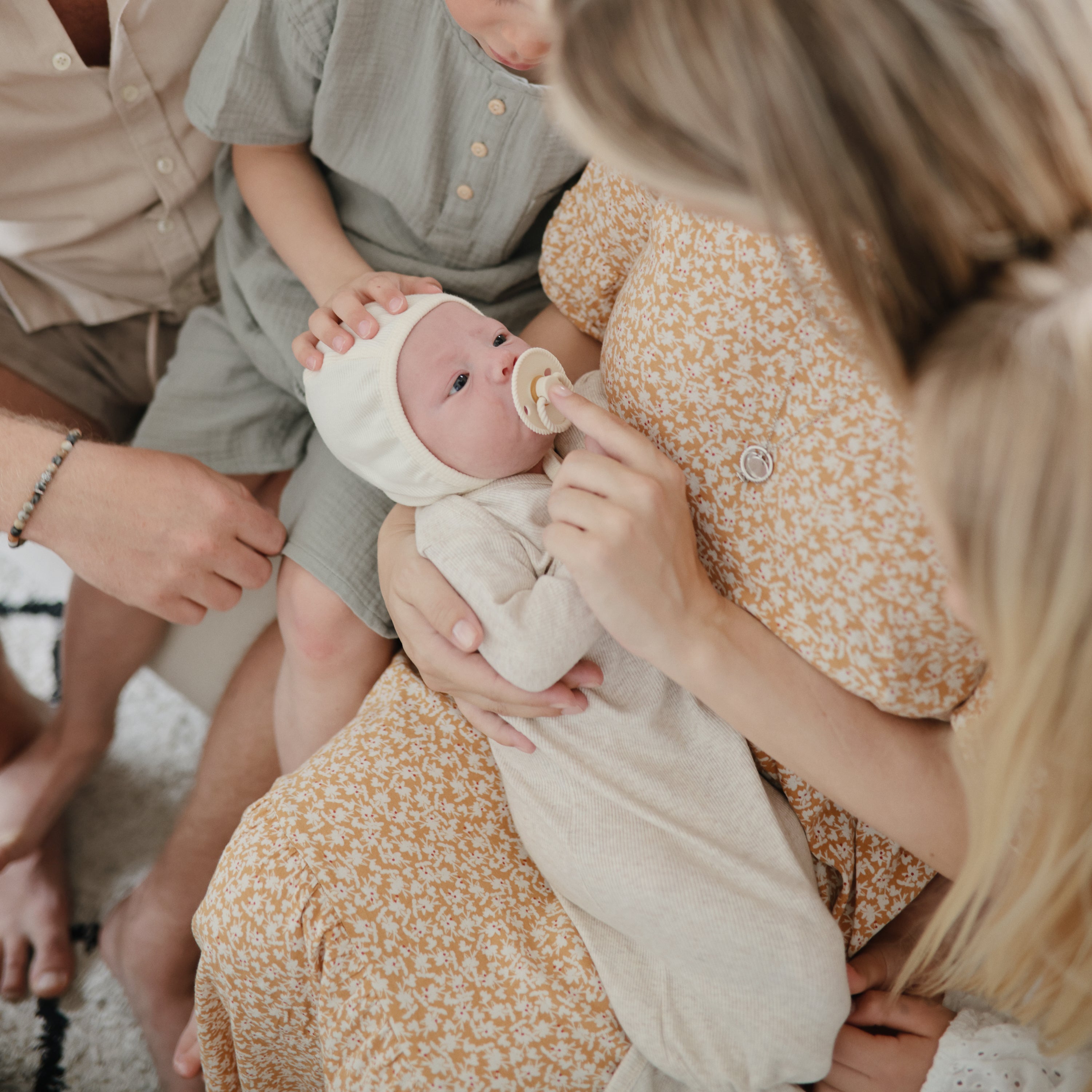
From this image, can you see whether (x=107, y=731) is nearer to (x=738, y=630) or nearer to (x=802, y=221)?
(x=738, y=630)

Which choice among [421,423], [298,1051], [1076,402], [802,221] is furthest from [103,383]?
[1076,402]

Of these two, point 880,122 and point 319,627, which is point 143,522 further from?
point 880,122

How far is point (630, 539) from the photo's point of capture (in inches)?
29.9

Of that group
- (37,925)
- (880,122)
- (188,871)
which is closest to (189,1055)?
(188,871)

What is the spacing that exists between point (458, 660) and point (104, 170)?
0.87 meters

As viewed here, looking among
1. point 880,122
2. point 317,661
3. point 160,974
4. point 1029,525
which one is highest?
point 880,122

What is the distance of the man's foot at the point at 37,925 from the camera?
1280 millimetres

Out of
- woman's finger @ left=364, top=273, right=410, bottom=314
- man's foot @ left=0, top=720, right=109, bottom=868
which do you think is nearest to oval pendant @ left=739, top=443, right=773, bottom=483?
woman's finger @ left=364, top=273, right=410, bottom=314

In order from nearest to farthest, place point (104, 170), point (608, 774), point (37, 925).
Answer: point (608, 774) → point (104, 170) → point (37, 925)

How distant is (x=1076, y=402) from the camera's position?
485 millimetres

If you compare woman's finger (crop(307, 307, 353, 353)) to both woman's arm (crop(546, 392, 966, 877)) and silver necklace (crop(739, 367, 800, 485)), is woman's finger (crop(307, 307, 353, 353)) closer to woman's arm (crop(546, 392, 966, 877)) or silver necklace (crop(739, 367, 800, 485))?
woman's arm (crop(546, 392, 966, 877))

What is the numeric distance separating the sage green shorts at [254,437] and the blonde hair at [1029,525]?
0.71 m

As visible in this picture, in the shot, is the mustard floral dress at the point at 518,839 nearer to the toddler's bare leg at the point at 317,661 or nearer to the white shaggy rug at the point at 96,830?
the toddler's bare leg at the point at 317,661

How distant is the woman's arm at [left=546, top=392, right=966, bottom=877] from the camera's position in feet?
2.56
